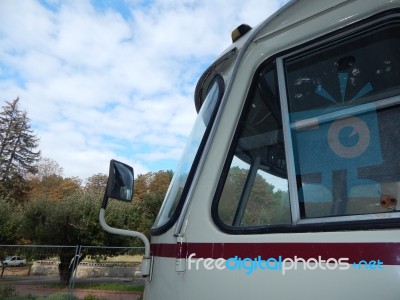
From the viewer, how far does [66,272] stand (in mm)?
12125

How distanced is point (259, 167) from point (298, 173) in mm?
259

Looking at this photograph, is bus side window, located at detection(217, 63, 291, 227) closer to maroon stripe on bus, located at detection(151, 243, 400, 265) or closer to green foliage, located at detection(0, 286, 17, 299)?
maroon stripe on bus, located at detection(151, 243, 400, 265)

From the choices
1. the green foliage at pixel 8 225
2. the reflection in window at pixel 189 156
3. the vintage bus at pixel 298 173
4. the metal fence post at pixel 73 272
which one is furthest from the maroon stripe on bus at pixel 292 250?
the green foliage at pixel 8 225

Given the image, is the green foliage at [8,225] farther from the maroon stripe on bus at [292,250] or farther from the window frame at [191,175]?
the maroon stripe on bus at [292,250]

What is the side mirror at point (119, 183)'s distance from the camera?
6.55 feet

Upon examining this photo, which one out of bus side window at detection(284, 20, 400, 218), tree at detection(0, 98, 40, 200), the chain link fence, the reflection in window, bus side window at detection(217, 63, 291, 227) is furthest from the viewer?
tree at detection(0, 98, 40, 200)

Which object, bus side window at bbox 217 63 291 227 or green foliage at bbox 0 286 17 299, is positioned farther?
green foliage at bbox 0 286 17 299

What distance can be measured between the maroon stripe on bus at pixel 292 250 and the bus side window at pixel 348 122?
15 centimetres

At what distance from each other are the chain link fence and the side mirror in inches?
356

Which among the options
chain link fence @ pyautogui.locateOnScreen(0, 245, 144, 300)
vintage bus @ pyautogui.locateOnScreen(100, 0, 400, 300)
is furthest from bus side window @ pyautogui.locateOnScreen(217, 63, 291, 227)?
chain link fence @ pyautogui.locateOnScreen(0, 245, 144, 300)

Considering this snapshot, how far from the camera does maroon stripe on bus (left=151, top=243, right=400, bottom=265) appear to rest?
1230mm

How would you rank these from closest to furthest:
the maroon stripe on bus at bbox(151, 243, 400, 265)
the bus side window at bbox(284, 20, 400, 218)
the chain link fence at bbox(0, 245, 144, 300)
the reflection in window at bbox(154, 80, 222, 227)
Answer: the maroon stripe on bus at bbox(151, 243, 400, 265) → the bus side window at bbox(284, 20, 400, 218) → the reflection in window at bbox(154, 80, 222, 227) → the chain link fence at bbox(0, 245, 144, 300)

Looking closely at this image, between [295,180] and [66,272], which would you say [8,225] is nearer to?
[66,272]

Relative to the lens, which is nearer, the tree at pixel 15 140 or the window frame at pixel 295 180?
the window frame at pixel 295 180
